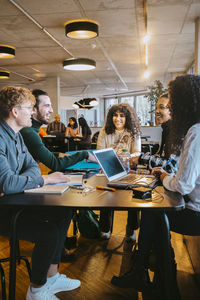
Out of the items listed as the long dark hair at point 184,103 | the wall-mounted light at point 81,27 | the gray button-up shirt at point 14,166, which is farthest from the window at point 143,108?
the gray button-up shirt at point 14,166

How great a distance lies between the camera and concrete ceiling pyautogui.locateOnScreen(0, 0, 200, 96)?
4266 millimetres

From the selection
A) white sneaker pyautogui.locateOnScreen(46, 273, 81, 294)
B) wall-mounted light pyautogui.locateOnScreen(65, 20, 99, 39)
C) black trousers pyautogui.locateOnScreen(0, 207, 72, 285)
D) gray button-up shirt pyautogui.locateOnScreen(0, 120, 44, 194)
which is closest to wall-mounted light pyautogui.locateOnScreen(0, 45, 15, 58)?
wall-mounted light pyautogui.locateOnScreen(65, 20, 99, 39)

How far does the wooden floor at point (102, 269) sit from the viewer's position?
1729mm

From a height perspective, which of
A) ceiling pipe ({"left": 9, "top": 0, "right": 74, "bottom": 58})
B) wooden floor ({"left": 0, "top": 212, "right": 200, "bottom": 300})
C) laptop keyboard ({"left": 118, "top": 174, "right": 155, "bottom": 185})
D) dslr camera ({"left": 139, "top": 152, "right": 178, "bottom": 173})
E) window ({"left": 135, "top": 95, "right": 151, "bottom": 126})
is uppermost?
ceiling pipe ({"left": 9, "top": 0, "right": 74, "bottom": 58})

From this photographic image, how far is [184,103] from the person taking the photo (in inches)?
62.2

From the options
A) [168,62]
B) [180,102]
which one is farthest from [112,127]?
[168,62]

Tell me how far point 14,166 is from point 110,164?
0.63m

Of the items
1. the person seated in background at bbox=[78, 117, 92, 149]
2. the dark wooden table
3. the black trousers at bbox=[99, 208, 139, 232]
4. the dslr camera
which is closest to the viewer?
the dark wooden table

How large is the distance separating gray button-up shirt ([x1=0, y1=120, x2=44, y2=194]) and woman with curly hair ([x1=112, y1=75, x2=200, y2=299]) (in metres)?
0.68

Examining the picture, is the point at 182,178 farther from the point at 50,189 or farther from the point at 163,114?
Answer: the point at 163,114

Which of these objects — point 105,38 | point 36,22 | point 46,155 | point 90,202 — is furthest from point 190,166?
point 105,38

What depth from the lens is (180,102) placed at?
160 cm

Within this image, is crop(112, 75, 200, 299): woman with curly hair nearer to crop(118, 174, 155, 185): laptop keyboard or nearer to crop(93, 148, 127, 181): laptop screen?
crop(118, 174, 155, 185): laptop keyboard

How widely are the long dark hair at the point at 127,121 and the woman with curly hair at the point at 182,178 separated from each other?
3.92 ft
